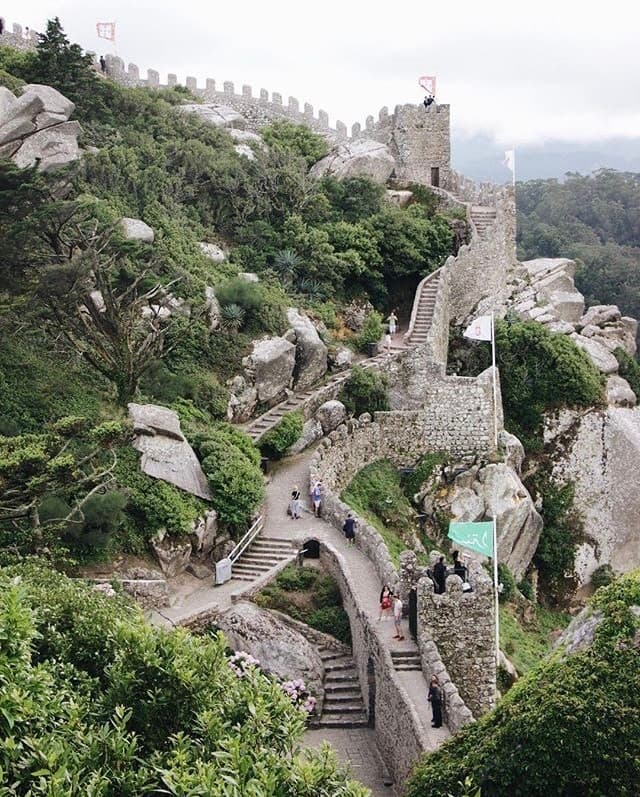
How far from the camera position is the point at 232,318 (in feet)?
95.3

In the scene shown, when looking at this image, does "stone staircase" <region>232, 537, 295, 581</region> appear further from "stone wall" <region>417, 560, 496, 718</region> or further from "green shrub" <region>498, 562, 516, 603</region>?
"green shrub" <region>498, 562, 516, 603</region>

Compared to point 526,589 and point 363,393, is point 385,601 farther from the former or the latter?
point 363,393

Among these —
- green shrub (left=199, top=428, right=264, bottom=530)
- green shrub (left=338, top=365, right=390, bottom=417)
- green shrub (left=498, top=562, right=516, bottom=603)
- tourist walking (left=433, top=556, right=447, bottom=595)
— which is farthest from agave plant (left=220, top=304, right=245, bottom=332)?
tourist walking (left=433, top=556, right=447, bottom=595)

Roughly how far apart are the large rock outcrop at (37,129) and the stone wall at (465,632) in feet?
61.5

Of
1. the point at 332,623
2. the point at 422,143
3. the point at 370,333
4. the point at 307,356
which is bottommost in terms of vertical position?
the point at 332,623

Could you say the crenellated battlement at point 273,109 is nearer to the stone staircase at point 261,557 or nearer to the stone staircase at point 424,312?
the stone staircase at point 424,312

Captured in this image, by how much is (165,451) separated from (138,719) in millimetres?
11934

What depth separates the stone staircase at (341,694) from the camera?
1859 cm

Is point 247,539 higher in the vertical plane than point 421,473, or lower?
lower

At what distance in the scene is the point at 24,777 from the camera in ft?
28.2

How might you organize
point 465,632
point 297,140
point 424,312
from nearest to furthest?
point 465,632
point 424,312
point 297,140

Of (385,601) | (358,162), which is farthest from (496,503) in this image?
(358,162)

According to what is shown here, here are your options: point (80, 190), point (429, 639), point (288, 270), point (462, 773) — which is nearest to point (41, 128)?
point (80, 190)

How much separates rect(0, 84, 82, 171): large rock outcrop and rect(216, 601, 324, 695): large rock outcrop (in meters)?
16.5
